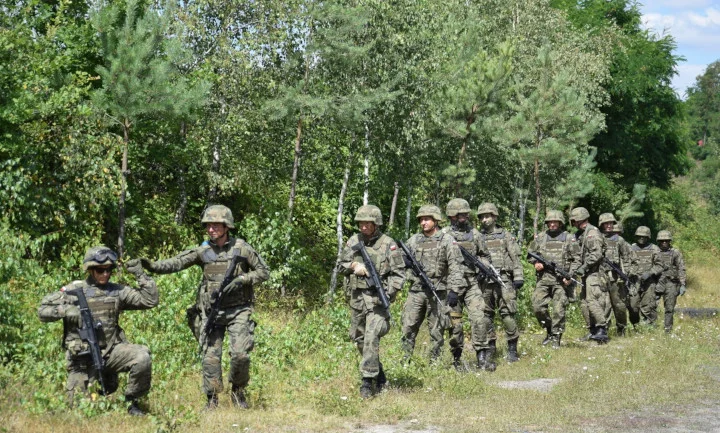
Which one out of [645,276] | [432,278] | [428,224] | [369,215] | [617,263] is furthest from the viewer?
[645,276]

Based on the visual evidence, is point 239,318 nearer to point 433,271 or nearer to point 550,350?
point 433,271

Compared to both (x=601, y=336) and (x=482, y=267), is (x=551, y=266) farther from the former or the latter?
(x=482, y=267)

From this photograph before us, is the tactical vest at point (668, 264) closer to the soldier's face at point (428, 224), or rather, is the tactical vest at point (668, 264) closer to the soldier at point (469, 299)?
the soldier at point (469, 299)

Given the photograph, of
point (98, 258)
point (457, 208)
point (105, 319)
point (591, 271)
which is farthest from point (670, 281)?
point (98, 258)

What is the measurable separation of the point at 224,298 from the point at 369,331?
5.79ft

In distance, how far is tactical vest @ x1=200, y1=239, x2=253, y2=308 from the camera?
8.40 m

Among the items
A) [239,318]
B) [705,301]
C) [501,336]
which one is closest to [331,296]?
[501,336]

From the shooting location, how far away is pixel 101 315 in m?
7.60

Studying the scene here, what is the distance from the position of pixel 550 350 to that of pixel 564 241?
1.82m

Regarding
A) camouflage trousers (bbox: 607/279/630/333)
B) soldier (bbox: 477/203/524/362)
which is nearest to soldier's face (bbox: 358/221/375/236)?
soldier (bbox: 477/203/524/362)

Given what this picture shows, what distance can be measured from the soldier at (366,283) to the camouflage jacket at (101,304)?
2.50m

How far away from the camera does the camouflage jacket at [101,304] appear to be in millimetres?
7465

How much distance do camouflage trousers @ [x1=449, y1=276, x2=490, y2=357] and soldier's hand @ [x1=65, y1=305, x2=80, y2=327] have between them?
201 inches

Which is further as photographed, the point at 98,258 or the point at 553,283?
the point at 553,283
